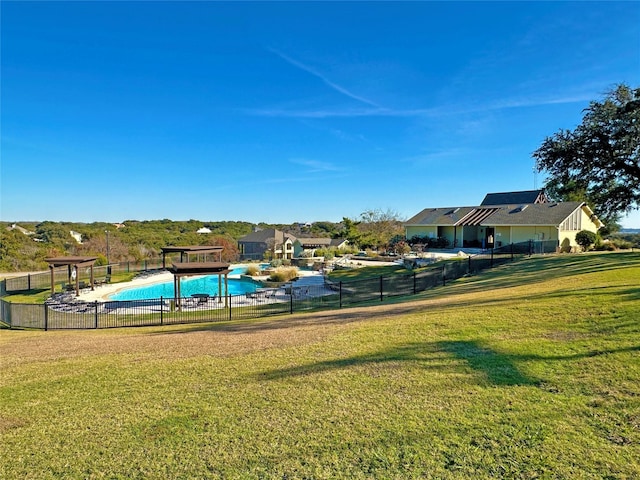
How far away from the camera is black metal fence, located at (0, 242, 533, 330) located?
45.5 feet

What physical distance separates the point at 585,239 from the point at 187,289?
30.0 metres

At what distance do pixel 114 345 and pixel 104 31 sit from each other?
45.2ft

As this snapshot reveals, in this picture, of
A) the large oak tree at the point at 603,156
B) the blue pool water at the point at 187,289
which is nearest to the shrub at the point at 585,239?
the large oak tree at the point at 603,156

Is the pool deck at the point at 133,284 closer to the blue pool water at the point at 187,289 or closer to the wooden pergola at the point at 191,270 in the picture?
the blue pool water at the point at 187,289

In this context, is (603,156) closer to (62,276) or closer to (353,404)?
(353,404)

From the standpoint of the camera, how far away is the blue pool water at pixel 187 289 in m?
23.6

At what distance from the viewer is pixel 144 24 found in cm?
1556

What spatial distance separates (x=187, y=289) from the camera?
27938mm

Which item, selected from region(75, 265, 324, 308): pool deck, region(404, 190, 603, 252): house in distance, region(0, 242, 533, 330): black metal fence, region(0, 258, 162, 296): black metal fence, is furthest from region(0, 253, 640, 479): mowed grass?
region(404, 190, 603, 252): house in distance

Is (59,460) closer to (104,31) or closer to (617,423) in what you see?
(617,423)

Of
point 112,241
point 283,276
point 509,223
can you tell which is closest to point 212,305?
point 283,276

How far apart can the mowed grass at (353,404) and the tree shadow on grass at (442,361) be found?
0.03 metres

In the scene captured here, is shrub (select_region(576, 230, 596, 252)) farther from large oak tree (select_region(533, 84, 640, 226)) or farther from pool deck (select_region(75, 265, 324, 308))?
pool deck (select_region(75, 265, 324, 308))

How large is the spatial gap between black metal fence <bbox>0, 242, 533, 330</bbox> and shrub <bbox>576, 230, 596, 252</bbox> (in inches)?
375
